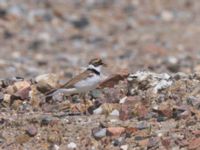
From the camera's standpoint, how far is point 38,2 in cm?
2222

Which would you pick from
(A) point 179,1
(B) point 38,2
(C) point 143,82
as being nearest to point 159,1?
(A) point 179,1

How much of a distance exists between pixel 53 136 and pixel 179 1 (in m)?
16.0

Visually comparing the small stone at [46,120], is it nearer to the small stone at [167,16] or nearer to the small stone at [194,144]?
the small stone at [194,144]

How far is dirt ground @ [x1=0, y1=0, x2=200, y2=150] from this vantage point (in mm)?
8445

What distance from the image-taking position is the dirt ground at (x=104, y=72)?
845 centimetres

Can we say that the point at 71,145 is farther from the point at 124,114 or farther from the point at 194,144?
the point at 194,144

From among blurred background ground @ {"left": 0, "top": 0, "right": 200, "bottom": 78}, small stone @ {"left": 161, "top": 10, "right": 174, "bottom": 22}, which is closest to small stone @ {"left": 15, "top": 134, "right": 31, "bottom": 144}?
blurred background ground @ {"left": 0, "top": 0, "right": 200, "bottom": 78}

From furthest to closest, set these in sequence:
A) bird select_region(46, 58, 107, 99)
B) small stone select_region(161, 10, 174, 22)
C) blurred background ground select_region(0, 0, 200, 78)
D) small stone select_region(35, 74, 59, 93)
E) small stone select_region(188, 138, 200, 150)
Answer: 1. small stone select_region(161, 10, 174, 22)
2. blurred background ground select_region(0, 0, 200, 78)
3. small stone select_region(35, 74, 59, 93)
4. bird select_region(46, 58, 107, 99)
5. small stone select_region(188, 138, 200, 150)

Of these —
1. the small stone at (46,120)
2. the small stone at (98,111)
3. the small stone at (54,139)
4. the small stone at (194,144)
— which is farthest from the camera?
the small stone at (98,111)

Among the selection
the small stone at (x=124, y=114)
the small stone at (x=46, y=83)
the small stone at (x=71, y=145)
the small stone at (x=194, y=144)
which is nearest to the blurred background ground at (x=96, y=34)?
the small stone at (x=46, y=83)

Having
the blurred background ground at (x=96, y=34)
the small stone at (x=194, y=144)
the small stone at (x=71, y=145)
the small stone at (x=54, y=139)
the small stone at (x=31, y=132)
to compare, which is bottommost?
the small stone at (x=194, y=144)

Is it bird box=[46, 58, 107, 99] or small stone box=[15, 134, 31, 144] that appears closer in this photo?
small stone box=[15, 134, 31, 144]

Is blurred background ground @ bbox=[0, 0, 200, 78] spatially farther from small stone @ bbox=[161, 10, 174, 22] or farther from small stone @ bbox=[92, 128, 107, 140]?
small stone @ bbox=[92, 128, 107, 140]

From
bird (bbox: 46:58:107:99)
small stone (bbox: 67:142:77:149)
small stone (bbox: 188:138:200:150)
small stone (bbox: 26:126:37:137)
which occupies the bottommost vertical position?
small stone (bbox: 188:138:200:150)
